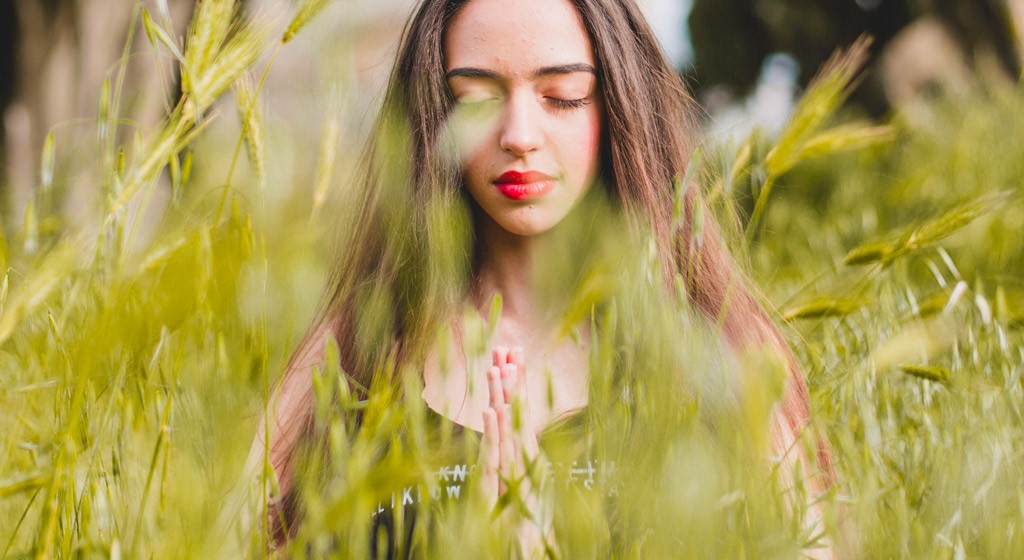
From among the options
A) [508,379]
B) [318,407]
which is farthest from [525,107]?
[318,407]

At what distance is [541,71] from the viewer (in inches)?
38.0

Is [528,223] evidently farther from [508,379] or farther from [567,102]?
[508,379]

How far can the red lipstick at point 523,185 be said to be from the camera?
96 cm

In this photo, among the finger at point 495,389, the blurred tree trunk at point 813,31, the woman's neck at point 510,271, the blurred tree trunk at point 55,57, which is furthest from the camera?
the blurred tree trunk at point 813,31

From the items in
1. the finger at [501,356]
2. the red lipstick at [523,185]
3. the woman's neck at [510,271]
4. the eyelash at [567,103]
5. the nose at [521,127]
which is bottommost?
the finger at [501,356]

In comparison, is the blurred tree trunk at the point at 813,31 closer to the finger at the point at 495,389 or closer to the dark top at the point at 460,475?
the dark top at the point at 460,475

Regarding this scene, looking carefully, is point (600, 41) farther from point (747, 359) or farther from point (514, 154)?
point (747, 359)

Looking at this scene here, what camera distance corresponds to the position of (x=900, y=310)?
1.12 m

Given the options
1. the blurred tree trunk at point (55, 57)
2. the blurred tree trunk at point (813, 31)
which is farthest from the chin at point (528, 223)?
the blurred tree trunk at point (813, 31)

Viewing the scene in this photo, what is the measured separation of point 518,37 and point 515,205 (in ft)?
0.53

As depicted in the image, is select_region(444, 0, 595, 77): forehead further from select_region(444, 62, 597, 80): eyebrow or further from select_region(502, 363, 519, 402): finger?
select_region(502, 363, 519, 402): finger

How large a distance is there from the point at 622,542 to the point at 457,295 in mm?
477

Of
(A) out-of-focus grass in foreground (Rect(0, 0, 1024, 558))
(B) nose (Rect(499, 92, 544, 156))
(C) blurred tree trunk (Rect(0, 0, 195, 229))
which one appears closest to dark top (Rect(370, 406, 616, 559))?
(A) out-of-focus grass in foreground (Rect(0, 0, 1024, 558))

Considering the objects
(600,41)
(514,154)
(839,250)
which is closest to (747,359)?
(514,154)
